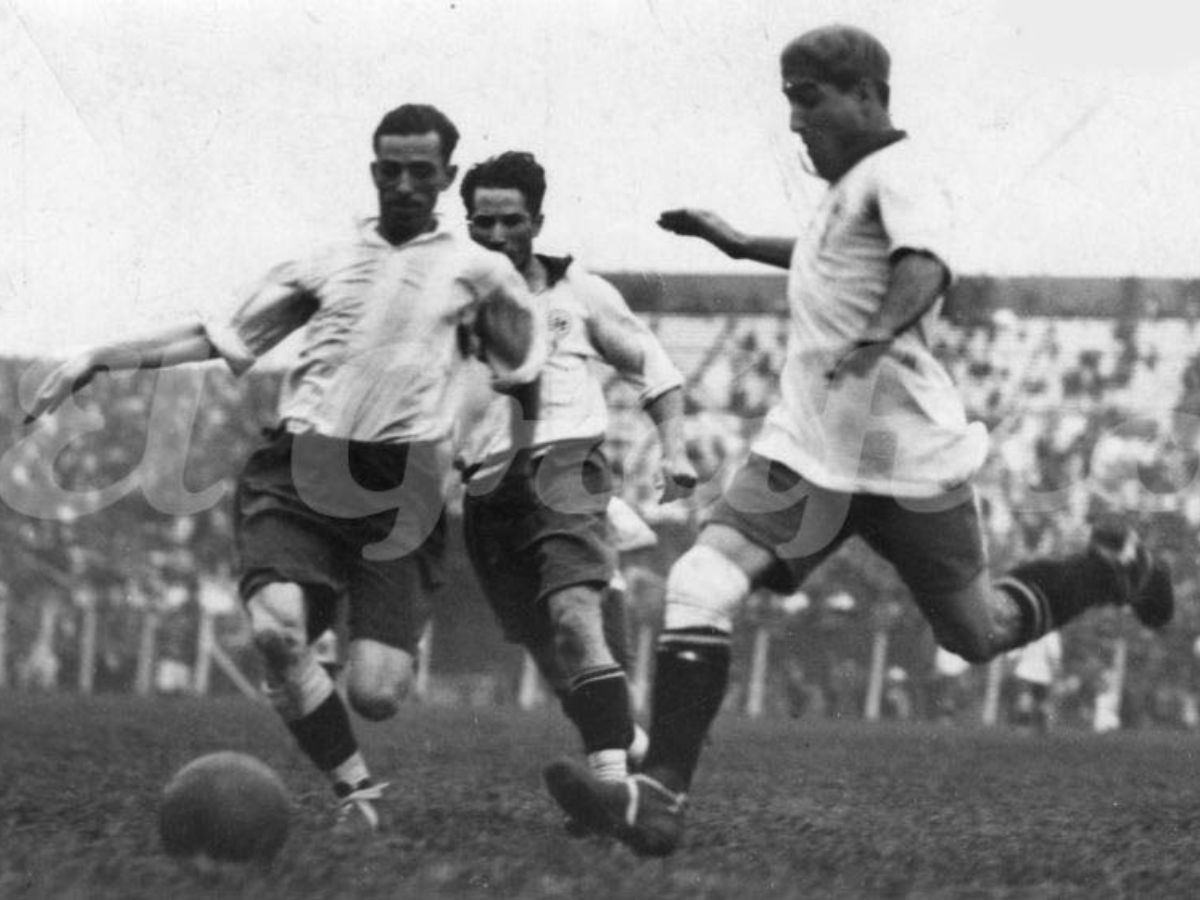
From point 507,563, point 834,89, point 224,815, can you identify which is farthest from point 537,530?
point 224,815

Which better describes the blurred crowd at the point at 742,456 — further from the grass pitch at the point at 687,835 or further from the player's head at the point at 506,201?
the player's head at the point at 506,201

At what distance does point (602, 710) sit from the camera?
23.5 feet

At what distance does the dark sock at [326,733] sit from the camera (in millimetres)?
6883

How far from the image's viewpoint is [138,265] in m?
9.64

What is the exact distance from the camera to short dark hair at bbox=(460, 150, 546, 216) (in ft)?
26.0

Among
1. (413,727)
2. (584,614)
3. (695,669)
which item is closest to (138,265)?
(584,614)

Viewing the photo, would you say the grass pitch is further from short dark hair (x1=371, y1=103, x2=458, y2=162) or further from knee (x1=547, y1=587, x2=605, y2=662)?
short dark hair (x1=371, y1=103, x2=458, y2=162)

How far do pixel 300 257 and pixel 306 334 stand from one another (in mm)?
233

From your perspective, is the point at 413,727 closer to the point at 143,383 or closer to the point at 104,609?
the point at 143,383

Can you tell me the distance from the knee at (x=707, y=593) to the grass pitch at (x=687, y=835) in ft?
2.07

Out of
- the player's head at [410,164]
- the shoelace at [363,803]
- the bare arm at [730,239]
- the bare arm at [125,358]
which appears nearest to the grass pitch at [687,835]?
the shoelace at [363,803]

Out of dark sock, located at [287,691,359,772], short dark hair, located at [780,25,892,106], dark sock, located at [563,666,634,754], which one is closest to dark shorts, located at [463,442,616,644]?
dark sock, located at [563,666,634,754]

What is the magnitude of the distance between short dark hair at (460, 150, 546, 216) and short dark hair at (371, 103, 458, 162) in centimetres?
88

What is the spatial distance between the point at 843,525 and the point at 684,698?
2.15 feet
